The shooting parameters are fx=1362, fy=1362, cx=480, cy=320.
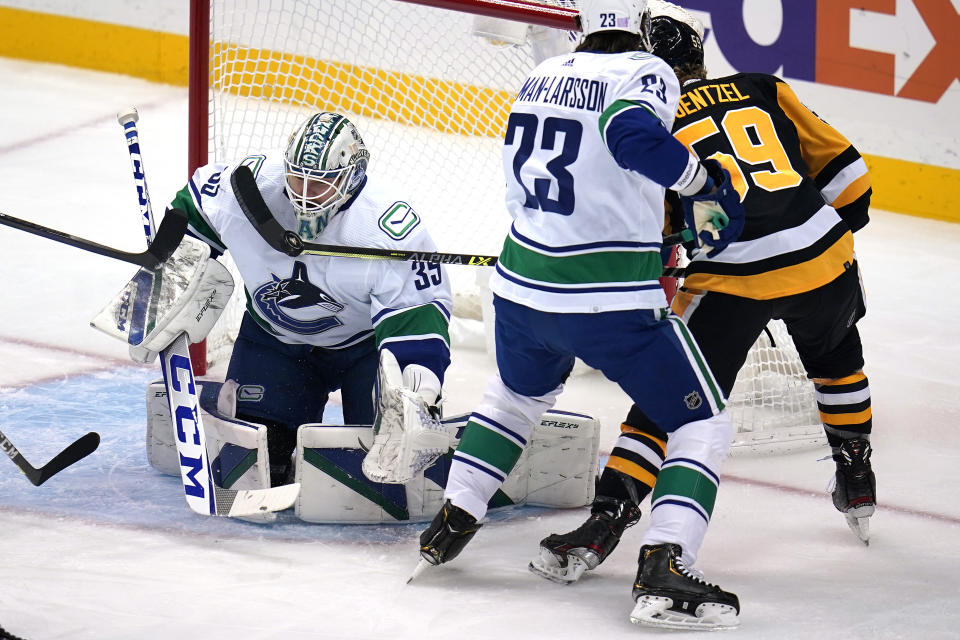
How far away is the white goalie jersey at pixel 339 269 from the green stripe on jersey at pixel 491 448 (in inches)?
9.8

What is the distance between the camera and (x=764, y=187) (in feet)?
8.55

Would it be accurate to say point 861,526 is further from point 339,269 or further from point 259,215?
point 259,215

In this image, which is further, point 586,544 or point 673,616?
point 586,544

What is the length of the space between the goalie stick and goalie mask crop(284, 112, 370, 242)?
1.11 feet

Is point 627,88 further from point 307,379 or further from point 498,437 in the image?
point 307,379

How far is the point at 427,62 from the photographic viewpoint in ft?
16.6

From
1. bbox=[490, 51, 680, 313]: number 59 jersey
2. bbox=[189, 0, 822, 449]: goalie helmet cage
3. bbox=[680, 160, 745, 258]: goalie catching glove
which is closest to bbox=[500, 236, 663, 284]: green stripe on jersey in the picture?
bbox=[490, 51, 680, 313]: number 59 jersey

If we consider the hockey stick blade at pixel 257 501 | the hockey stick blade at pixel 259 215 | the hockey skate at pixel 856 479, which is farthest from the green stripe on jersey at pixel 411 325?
the hockey skate at pixel 856 479

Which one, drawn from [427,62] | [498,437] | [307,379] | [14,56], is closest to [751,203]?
[498,437]

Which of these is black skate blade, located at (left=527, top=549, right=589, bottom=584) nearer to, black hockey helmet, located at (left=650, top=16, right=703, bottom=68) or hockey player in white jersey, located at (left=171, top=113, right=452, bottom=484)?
hockey player in white jersey, located at (left=171, top=113, right=452, bottom=484)

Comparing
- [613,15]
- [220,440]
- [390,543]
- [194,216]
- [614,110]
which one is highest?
[613,15]

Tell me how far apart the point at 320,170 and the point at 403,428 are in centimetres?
56

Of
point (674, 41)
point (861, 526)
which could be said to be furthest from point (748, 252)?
point (861, 526)

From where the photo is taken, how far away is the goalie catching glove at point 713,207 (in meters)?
2.29
